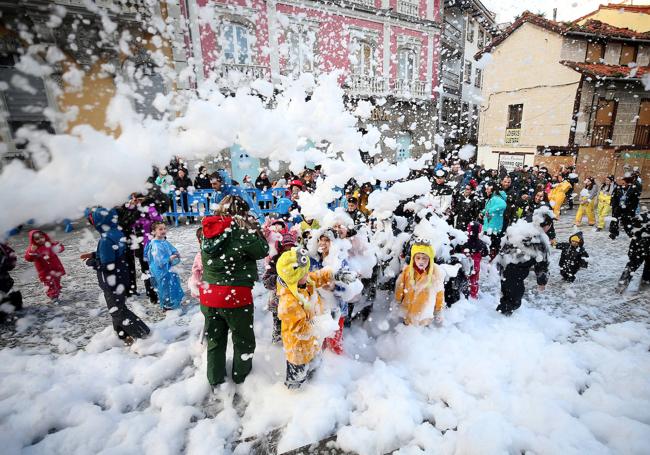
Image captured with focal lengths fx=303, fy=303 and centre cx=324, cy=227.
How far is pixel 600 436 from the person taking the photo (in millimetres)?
2566

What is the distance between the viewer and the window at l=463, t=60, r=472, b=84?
2338 centimetres

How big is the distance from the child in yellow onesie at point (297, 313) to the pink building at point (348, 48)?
12383 millimetres

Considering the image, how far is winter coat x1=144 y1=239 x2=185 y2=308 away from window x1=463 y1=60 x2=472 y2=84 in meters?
25.7

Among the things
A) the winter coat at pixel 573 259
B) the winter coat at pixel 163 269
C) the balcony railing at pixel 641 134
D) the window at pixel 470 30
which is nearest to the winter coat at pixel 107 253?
the winter coat at pixel 163 269

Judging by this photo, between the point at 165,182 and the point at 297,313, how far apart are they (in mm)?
8338

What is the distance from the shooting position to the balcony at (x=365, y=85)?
607 inches

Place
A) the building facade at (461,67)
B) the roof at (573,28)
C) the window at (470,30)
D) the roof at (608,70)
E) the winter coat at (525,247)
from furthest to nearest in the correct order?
1. the window at (470,30)
2. the building facade at (461,67)
3. the roof at (573,28)
4. the roof at (608,70)
5. the winter coat at (525,247)

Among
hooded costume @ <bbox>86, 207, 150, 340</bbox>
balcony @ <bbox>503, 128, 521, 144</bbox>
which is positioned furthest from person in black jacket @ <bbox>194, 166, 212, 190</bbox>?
balcony @ <bbox>503, 128, 521, 144</bbox>

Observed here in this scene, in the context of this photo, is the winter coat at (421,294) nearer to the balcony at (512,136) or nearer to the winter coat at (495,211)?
the winter coat at (495,211)

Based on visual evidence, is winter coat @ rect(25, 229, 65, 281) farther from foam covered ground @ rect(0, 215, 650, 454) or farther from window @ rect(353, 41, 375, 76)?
window @ rect(353, 41, 375, 76)

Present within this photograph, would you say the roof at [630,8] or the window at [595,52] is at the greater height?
the roof at [630,8]

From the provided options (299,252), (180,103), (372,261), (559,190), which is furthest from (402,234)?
(180,103)

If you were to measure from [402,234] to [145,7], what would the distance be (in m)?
13.1

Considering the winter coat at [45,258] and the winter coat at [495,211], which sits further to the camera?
the winter coat at [495,211]
